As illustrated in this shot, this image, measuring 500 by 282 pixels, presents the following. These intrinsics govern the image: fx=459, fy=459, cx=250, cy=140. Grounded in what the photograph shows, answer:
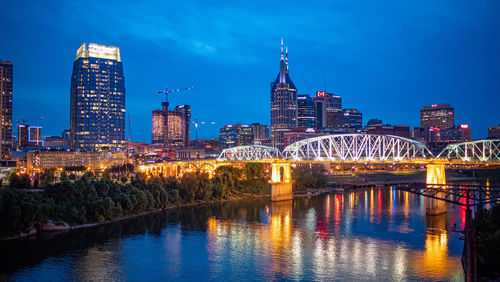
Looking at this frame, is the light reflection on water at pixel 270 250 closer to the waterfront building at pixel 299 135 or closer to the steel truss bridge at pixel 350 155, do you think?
the steel truss bridge at pixel 350 155

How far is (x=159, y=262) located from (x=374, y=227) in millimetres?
22958

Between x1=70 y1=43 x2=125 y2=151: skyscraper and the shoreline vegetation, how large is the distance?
86.6 metres

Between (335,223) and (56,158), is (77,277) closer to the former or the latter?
(335,223)

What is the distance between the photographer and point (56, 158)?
368 ft

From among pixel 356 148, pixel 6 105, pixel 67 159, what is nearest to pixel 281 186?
pixel 356 148

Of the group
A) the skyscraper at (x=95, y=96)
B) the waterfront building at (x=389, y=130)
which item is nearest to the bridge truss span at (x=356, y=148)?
the waterfront building at (x=389, y=130)

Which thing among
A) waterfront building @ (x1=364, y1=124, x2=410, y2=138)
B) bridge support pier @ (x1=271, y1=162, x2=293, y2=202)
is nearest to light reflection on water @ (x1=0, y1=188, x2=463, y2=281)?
bridge support pier @ (x1=271, y1=162, x2=293, y2=202)

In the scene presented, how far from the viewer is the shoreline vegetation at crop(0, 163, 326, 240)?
137 ft

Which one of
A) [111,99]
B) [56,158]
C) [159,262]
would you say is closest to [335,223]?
[159,262]

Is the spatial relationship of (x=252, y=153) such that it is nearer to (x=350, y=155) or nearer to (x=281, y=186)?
(x=350, y=155)

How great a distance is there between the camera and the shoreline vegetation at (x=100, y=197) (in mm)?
41750

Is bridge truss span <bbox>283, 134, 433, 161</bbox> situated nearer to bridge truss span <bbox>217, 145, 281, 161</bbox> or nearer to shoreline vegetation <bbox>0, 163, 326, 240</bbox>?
bridge truss span <bbox>217, 145, 281, 161</bbox>

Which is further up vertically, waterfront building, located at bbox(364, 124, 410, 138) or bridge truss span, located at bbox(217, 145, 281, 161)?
waterfront building, located at bbox(364, 124, 410, 138)

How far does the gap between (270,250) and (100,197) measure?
23.3 metres
